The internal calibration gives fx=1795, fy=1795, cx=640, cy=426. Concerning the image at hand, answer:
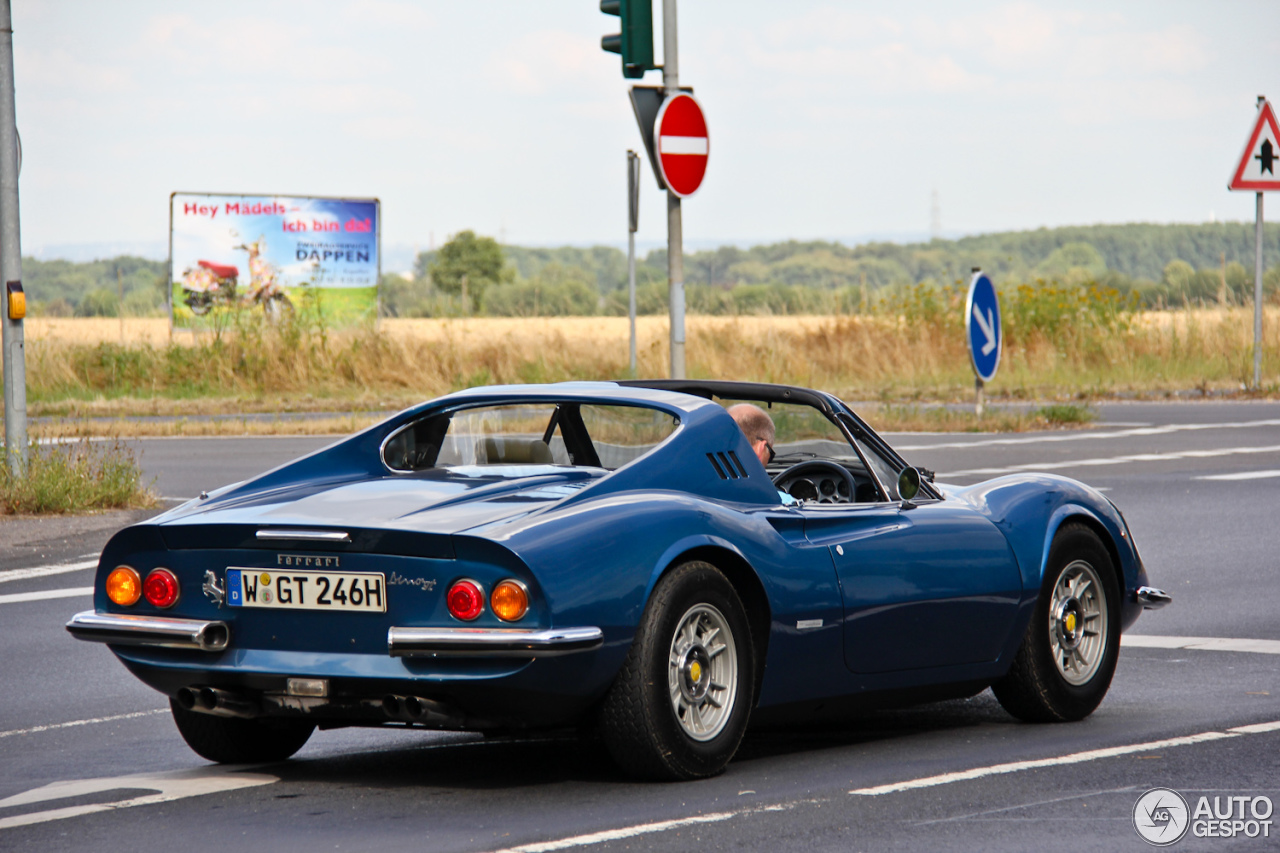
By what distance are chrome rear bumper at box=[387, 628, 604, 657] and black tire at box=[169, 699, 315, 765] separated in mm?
1023

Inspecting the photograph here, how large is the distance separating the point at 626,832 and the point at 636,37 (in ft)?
26.0

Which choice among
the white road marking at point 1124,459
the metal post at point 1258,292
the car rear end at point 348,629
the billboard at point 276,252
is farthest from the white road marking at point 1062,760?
the billboard at point 276,252

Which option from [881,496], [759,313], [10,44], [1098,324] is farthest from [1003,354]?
[881,496]

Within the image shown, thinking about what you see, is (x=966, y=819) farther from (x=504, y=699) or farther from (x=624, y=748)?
(x=504, y=699)

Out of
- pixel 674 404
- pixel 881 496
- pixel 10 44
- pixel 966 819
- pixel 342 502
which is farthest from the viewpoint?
pixel 10 44

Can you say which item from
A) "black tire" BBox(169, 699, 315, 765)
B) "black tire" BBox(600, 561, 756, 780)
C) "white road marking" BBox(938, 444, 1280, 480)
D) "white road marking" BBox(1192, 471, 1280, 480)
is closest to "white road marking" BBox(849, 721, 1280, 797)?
"black tire" BBox(600, 561, 756, 780)

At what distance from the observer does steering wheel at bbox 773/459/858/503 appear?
656 cm

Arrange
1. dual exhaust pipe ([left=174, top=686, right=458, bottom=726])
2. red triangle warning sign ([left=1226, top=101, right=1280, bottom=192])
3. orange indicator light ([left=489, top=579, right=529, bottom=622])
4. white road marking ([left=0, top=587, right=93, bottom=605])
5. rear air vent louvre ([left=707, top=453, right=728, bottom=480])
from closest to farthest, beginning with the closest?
orange indicator light ([left=489, top=579, right=529, bottom=622])
dual exhaust pipe ([left=174, top=686, right=458, bottom=726])
rear air vent louvre ([left=707, top=453, right=728, bottom=480])
white road marking ([left=0, top=587, right=93, bottom=605])
red triangle warning sign ([left=1226, top=101, right=1280, bottom=192])

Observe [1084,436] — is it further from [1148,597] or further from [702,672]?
[702,672]

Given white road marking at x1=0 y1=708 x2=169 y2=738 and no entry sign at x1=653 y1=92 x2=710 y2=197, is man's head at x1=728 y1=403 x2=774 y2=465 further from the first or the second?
no entry sign at x1=653 y1=92 x2=710 y2=197

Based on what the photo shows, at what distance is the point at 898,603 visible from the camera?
6090mm

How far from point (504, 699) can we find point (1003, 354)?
2800cm

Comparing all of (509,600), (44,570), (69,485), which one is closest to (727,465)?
(509,600)

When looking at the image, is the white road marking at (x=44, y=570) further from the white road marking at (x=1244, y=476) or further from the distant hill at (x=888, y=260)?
the distant hill at (x=888, y=260)
